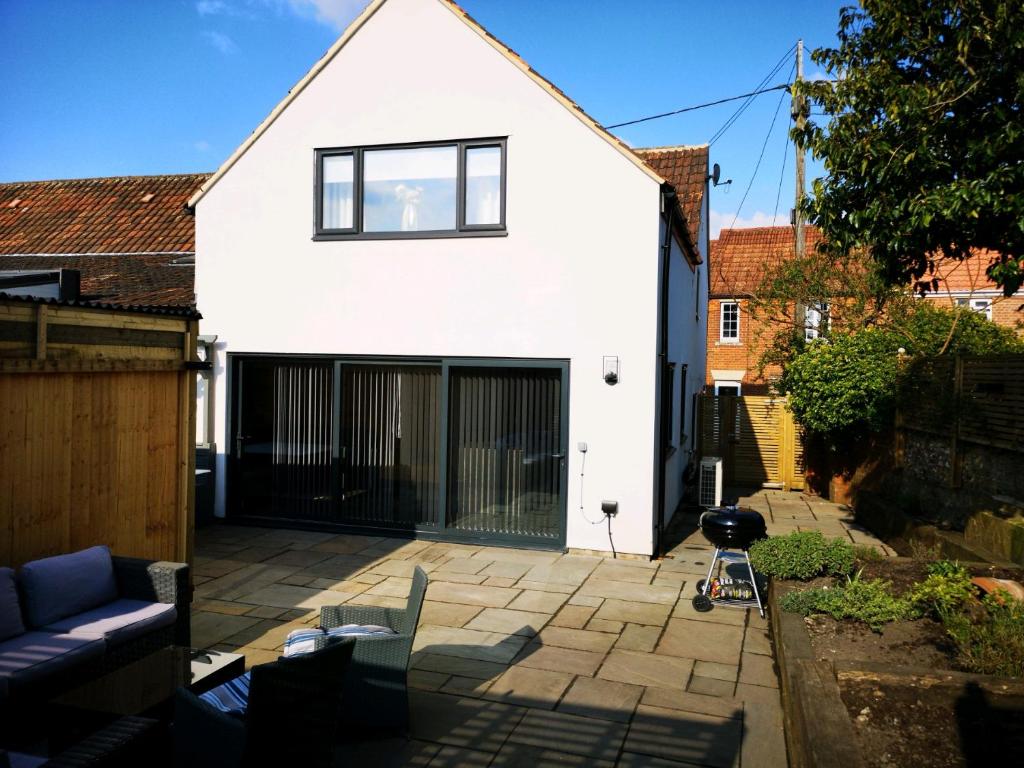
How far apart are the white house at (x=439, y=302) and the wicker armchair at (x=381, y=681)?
5360 millimetres

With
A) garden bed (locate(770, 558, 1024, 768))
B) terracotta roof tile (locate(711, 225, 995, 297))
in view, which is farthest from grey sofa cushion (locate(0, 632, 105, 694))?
terracotta roof tile (locate(711, 225, 995, 297))

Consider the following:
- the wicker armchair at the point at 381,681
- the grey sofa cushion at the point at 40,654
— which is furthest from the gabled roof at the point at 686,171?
the grey sofa cushion at the point at 40,654

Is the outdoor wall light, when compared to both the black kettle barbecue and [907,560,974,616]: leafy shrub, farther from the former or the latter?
[907,560,974,616]: leafy shrub

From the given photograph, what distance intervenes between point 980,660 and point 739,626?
276cm

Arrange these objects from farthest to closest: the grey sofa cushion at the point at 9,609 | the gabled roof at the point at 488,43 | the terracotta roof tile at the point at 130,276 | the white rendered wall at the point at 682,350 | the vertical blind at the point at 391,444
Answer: the white rendered wall at the point at 682,350, the terracotta roof tile at the point at 130,276, the vertical blind at the point at 391,444, the gabled roof at the point at 488,43, the grey sofa cushion at the point at 9,609

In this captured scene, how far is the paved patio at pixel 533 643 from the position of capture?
5129 mm

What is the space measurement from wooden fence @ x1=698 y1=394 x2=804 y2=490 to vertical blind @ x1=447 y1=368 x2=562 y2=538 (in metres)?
7.41

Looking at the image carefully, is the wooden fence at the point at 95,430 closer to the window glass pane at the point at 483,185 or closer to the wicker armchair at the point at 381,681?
the wicker armchair at the point at 381,681

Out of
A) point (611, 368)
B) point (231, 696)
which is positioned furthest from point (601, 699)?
point (611, 368)

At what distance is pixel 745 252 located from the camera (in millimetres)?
28219

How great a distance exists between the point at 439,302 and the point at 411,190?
1623mm

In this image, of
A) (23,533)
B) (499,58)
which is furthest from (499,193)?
(23,533)

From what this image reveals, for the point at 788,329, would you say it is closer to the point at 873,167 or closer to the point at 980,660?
the point at 873,167

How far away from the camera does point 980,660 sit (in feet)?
16.4
